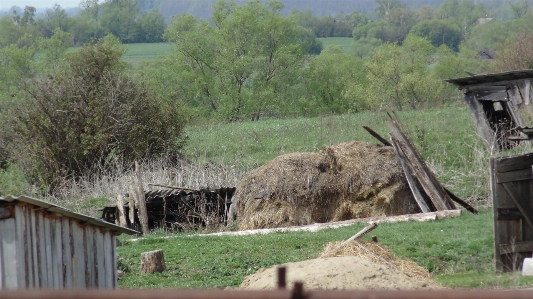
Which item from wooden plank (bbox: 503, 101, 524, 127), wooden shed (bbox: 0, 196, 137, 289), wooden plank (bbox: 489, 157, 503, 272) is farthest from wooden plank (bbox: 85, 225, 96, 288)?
wooden plank (bbox: 503, 101, 524, 127)

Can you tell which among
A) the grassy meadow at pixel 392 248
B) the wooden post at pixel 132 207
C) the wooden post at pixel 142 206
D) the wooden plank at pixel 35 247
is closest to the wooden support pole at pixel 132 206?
the wooden post at pixel 132 207

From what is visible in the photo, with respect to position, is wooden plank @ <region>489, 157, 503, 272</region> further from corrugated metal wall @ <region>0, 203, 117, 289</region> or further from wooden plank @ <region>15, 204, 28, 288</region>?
wooden plank @ <region>15, 204, 28, 288</region>

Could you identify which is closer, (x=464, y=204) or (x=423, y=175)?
(x=464, y=204)

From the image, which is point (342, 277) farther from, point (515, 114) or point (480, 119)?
point (480, 119)

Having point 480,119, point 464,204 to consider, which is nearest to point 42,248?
point 464,204

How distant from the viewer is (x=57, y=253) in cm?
835

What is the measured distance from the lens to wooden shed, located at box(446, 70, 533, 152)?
22828 mm

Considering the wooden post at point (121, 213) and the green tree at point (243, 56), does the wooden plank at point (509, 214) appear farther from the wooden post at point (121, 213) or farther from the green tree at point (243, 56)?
the green tree at point (243, 56)

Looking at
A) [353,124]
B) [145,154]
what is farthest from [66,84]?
[353,124]

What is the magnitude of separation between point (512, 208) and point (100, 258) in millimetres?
7354

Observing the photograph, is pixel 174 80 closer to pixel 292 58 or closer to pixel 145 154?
pixel 292 58

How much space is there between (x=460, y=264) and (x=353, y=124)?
2196 cm

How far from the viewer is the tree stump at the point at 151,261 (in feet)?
41.9

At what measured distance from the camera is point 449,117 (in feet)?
112
